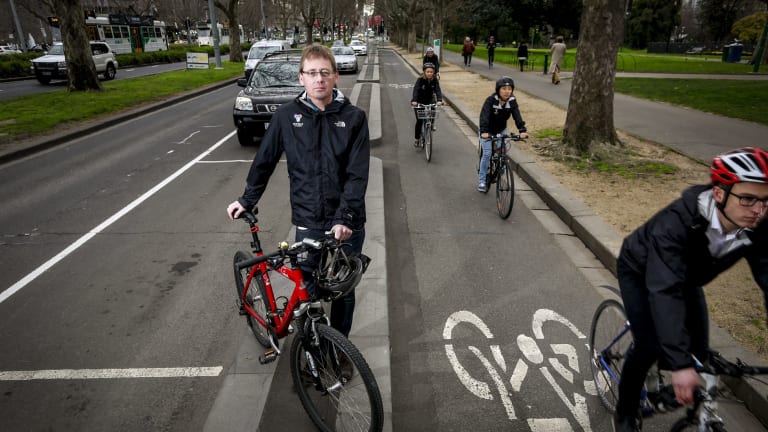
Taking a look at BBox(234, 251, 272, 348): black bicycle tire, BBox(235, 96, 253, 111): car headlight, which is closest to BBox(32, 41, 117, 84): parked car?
BBox(235, 96, 253, 111): car headlight

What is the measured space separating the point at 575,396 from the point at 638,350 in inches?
38.5

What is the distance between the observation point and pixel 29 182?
8.32 metres

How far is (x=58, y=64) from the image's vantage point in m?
23.2

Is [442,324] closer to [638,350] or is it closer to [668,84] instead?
[638,350]

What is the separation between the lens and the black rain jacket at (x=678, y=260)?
76.4 inches

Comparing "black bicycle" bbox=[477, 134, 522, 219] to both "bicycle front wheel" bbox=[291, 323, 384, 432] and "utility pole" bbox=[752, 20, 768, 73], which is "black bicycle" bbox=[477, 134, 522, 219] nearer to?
"bicycle front wheel" bbox=[291, 323, 384, 432]

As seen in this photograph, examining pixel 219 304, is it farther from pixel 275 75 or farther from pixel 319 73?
pixel 275 75

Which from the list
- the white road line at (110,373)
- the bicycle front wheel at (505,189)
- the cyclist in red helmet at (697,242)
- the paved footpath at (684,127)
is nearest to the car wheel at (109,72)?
the paved footpath at (684,127)

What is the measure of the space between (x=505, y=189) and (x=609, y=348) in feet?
12.1

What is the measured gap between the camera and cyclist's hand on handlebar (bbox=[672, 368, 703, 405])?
1.89 m

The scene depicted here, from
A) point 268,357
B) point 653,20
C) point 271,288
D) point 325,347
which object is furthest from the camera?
point 653,20

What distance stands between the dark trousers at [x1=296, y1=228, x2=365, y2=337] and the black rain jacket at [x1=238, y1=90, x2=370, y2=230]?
0.07 meters

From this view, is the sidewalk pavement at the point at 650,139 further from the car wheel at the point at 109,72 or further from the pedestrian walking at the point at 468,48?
the car wheel at the point at 109,72

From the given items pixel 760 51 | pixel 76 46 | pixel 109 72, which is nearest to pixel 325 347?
pixel 76 46
